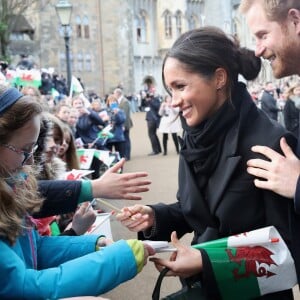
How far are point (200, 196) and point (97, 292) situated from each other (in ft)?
1.97

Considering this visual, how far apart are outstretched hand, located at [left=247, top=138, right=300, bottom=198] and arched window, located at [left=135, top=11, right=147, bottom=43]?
165ft

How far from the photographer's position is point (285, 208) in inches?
79.0

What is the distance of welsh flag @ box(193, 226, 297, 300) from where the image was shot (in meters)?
1.92

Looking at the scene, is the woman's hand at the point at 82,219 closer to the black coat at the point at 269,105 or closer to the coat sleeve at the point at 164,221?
the coat sleeve at the point at 164,221

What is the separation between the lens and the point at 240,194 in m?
2.03

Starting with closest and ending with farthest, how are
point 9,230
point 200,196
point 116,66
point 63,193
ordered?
1. point 9,230
2. point 200,196
3. point 63,193
4. point 116,66

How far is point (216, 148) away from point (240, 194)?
22 cm

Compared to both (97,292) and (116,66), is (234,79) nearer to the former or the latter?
(97,292)

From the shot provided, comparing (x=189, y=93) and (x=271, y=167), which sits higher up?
(x=189, y=93)

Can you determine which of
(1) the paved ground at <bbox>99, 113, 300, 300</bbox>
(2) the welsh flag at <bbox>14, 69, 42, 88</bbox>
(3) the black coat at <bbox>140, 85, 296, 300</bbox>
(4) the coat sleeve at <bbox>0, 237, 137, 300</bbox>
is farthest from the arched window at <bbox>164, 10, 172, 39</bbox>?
(4) the coat sleeve at <bbox>0, 237, 137, 300</bbox>

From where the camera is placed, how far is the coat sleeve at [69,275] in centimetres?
171

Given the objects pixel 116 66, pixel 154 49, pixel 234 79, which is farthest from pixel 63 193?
pixel 154 49

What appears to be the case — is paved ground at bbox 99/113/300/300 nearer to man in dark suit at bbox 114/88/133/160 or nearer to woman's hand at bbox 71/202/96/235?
man in dark suit at bbox 114/88/133/160

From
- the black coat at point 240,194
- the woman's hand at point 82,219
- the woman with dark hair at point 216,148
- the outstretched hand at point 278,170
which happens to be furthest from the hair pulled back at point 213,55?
the woman's hand at point 82,219
